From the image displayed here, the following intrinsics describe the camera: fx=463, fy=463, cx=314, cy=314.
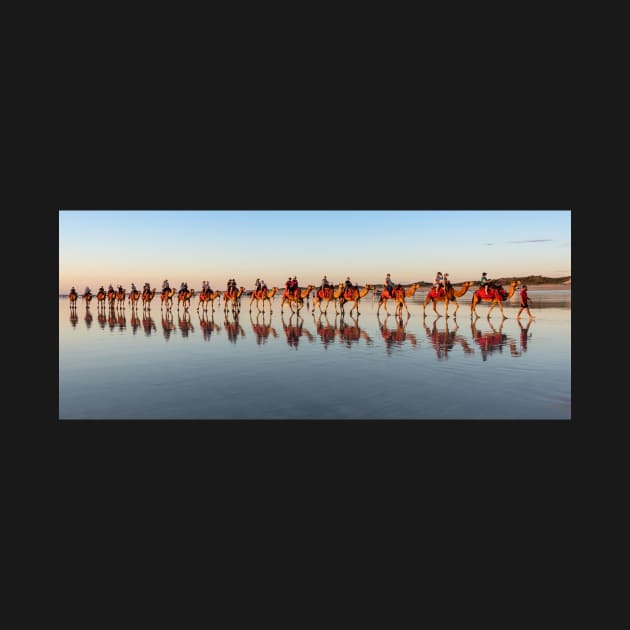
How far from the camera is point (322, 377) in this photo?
9.26 metres

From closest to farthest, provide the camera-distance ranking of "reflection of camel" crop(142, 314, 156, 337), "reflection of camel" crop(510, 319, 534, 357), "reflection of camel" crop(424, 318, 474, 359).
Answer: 1. "reflection of camel" crop(510, 319, 534, 357)
2. "reflection of camel" crop(424, 318, 474, 359)
3. "reflection of camel" crop(142, 314, 156, 337)

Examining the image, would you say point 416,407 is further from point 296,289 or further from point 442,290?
point 296,289

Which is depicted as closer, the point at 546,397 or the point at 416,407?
the point at 416,407

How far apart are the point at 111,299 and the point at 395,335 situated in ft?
101

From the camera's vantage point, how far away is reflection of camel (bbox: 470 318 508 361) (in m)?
12.1

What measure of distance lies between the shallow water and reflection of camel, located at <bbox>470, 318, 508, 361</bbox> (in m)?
0.03

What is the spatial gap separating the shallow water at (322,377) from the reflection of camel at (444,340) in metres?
0.05

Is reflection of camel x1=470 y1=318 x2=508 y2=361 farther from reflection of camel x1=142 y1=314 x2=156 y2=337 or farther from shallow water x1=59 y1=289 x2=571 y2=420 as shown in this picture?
reflection of camel x1=142 y1=314 x2=156 y2=337

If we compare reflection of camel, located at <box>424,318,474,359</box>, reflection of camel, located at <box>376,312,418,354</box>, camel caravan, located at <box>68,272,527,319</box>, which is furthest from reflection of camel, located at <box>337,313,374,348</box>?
camel caravan, located at <box>68,272,527,319</box>

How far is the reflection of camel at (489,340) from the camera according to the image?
475 inches

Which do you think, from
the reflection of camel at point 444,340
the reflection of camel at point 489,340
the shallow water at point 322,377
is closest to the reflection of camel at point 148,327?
the shallow water at point 322,377

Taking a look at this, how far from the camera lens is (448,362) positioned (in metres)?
10.6

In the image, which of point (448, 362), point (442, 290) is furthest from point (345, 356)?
point (442, 290)

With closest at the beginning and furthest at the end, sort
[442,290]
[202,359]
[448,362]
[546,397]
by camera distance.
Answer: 1. [546,397]
2. [448,362]
3. [202,359]
4. [442,290]
